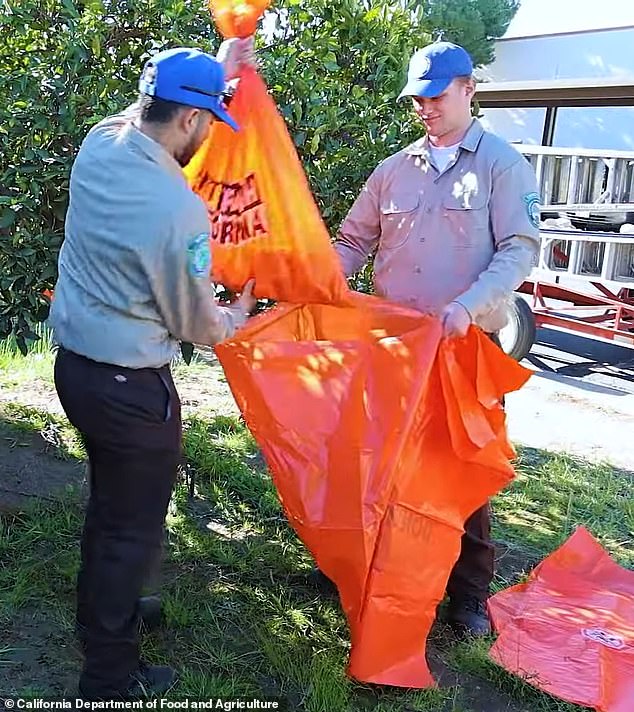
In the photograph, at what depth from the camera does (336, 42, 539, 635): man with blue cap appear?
260cm


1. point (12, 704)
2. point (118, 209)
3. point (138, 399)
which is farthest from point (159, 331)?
point (12, 704)

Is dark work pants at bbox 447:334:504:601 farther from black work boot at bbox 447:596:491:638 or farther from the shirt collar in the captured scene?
the shirt collar

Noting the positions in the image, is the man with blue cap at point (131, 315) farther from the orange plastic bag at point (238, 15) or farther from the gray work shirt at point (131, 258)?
the orange plastic bag at point (238, 15)

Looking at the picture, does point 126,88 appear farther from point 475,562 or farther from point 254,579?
point 475,562

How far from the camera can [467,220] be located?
2.66 meters

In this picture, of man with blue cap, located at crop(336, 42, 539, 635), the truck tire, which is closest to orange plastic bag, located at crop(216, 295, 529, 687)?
man with blue cap, located at crop(336, 42, 539, 635)

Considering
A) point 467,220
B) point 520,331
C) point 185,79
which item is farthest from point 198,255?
point 520,331

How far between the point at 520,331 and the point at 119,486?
5196mm

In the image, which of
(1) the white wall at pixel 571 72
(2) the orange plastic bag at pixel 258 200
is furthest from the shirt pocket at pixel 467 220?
(1) the white wall at pixel 571 72

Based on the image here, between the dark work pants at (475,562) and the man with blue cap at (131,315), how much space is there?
110 centimetres

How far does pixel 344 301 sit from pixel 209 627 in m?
1.16

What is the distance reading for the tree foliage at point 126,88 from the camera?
115 inches

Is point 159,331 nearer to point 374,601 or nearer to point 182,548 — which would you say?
point 374,601

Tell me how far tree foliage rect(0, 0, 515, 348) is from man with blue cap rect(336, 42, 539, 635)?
0.49m
